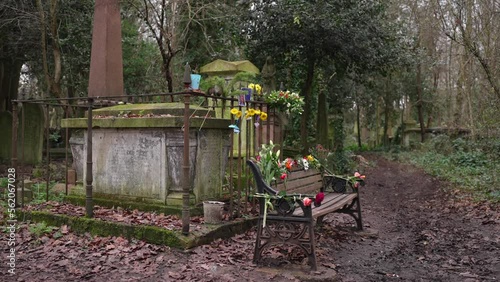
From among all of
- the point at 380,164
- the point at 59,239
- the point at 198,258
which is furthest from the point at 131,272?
the point at 380,164

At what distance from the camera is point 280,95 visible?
648cm

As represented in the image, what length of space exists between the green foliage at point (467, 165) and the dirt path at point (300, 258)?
278 centimetres

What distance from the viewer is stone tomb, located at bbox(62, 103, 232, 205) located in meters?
5.95

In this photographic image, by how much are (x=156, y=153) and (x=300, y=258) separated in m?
2.37

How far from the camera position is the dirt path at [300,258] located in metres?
4.49

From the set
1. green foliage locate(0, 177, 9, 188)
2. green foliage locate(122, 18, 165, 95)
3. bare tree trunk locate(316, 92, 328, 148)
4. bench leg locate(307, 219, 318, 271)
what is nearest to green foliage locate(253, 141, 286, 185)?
bench leg locate(307, 219, 318, 271)

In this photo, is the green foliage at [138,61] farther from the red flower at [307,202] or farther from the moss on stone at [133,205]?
the red flower at [307,202]

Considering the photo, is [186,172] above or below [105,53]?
below

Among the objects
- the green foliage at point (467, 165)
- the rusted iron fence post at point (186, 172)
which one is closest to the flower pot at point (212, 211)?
the rusted iron fence post at point (186, 172)

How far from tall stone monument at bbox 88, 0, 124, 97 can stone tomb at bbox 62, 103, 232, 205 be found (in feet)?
3.44

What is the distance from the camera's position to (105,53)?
7.62 meters

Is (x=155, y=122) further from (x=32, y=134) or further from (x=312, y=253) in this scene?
(x=32, y=134)

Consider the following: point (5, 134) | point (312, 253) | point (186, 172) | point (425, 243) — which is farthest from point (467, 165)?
point (5, 134)

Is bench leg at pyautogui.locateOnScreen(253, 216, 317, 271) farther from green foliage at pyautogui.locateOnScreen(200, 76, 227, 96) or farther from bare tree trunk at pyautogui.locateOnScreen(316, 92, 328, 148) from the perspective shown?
bare tree trunk at pyautogui.locateOnScreen(316, 92, 328, 148)
